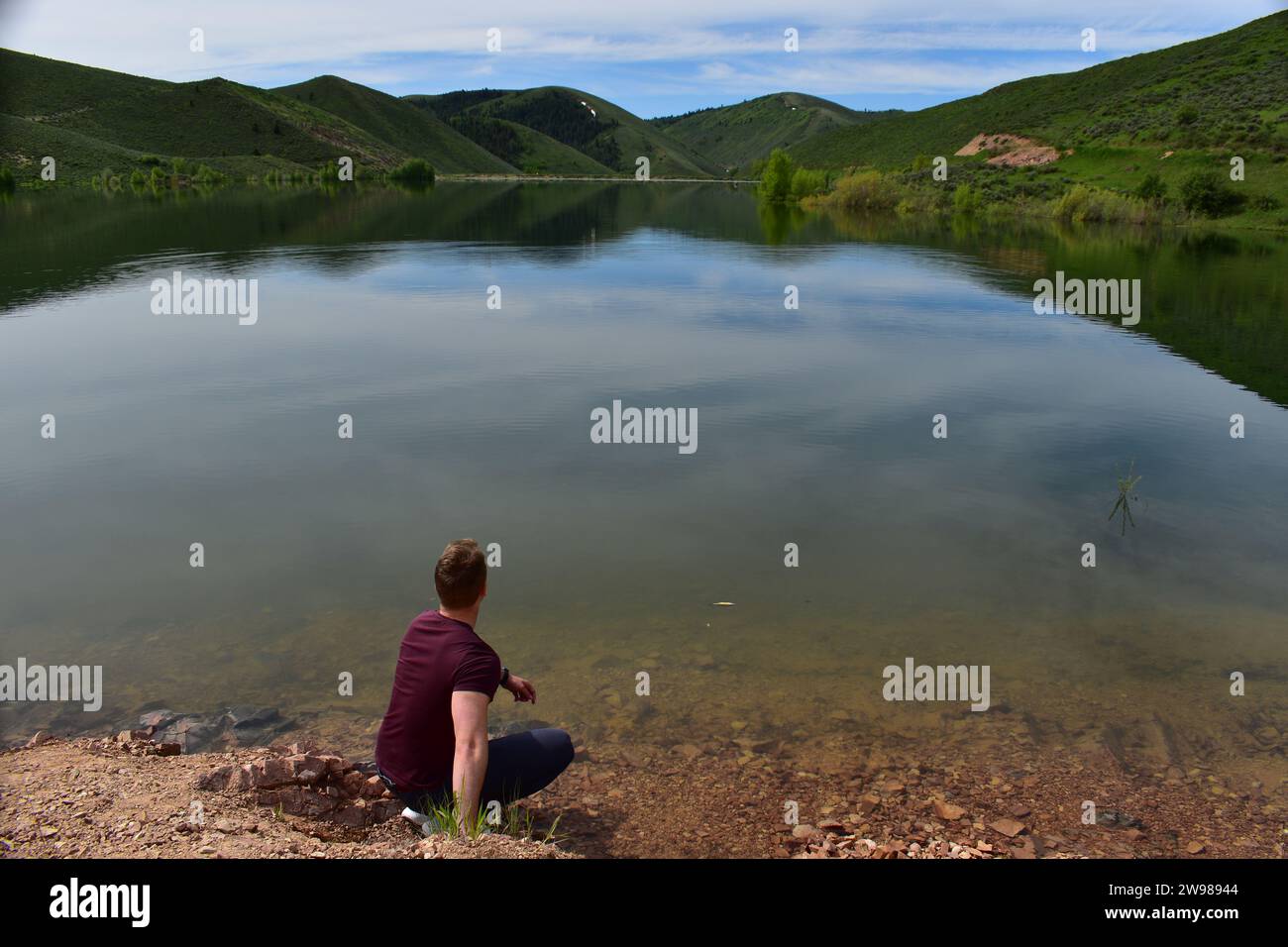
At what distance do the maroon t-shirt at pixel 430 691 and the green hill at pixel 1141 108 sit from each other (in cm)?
7879

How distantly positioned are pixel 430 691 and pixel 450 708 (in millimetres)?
157

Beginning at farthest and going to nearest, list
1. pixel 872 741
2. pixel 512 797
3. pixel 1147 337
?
pixel 1147 337, pixel 872 741, pixel 512 797

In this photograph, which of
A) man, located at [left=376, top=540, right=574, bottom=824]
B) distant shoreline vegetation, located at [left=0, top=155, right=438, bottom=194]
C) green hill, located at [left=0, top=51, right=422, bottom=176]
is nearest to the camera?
man, located at [left=376, top=540, right=574, bottom=824]

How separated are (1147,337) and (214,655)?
75.1 ft

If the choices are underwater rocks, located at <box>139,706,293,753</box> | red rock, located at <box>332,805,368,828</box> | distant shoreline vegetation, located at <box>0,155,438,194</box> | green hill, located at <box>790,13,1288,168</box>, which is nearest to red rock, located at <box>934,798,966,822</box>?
red rock, located at <box>332,805,368,828</box>

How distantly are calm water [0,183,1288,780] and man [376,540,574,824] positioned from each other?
5.19 ft

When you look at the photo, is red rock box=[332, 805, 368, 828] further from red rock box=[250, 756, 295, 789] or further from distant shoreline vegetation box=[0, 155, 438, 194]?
distant shoreline vegetation box=[0, 155, 438, 194]

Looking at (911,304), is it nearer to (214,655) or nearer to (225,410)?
(225,410)

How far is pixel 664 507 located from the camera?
36.6 feet

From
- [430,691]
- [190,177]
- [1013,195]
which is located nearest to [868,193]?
[1013,195]

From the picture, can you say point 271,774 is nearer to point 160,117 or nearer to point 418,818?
point 418,818

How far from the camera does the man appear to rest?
463cm

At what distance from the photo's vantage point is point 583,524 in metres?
10.6
